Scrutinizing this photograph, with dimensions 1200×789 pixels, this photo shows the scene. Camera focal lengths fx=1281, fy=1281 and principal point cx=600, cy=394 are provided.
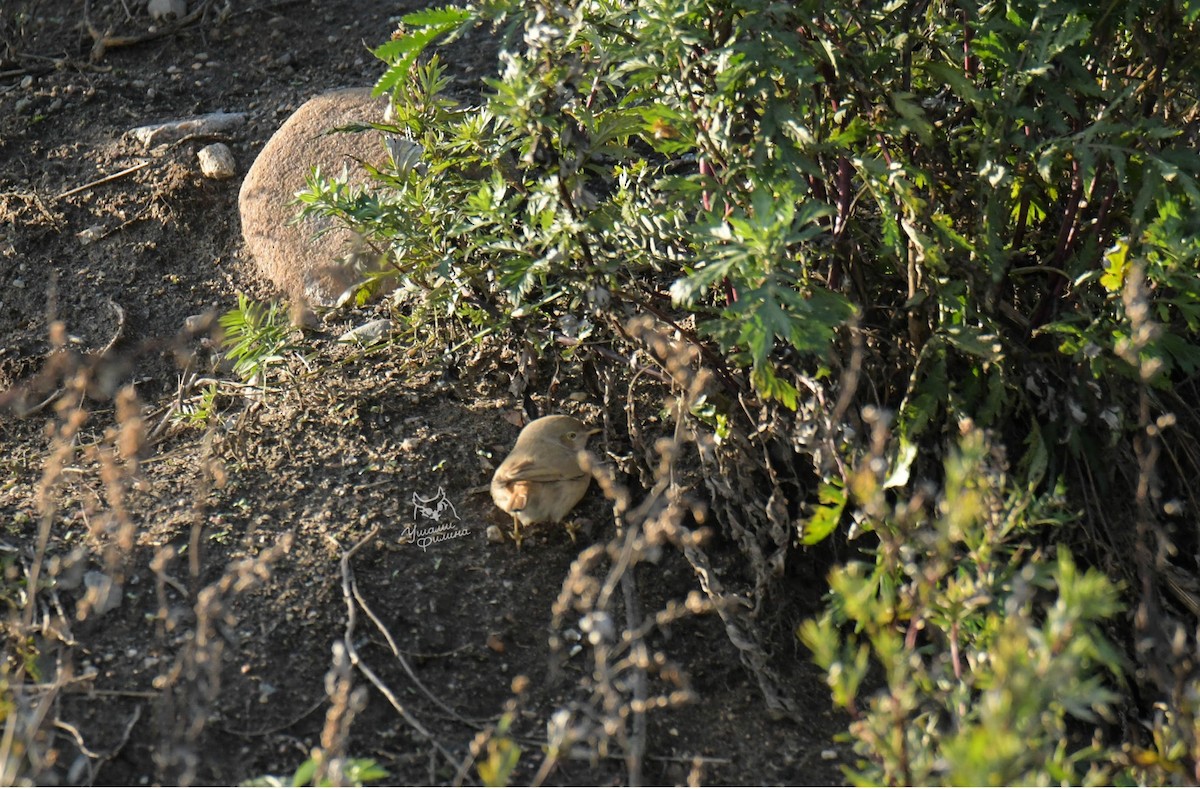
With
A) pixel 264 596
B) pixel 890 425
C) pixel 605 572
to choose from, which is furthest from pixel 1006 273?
pixel 264 596

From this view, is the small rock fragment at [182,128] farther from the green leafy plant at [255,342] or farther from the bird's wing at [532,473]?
the bird's wing at [532,473]

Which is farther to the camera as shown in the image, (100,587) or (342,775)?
(100,587)

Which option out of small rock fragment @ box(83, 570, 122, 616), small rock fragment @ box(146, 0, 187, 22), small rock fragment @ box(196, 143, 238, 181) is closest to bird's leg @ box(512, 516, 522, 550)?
small rock fragment @ box(83, 570, 122, 616)

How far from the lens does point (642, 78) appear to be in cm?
287

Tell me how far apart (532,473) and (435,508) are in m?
0.33

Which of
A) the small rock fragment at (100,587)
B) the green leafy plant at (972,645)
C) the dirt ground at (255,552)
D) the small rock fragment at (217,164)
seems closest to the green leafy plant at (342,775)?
the dirt ground at (255,552)

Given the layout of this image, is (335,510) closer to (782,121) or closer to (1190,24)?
(782,121)

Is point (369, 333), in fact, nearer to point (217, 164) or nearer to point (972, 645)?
point (217, 164)

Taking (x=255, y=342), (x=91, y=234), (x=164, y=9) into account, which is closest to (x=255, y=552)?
(x=255, y=342)

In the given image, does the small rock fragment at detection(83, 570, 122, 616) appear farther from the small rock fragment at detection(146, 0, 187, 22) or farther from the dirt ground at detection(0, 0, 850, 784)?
the small rock fragment at detection(146, 0, 187, 22)

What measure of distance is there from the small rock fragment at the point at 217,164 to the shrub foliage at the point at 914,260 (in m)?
1.59

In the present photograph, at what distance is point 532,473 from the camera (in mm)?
3182

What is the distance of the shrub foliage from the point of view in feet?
8.78

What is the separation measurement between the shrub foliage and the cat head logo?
542mm
